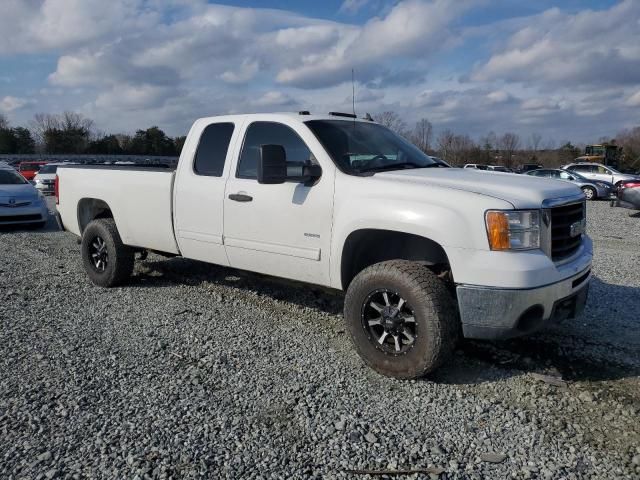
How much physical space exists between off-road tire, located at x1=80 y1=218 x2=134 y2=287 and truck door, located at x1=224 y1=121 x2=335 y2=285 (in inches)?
73.3

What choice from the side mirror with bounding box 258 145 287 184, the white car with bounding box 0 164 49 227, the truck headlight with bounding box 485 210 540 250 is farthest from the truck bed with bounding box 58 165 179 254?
the white car with bounding box 0 164 49 227

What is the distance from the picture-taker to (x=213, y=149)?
5.16 m

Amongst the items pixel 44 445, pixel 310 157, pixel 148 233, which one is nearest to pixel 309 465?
pixel 44 445

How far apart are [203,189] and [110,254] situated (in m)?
1.83

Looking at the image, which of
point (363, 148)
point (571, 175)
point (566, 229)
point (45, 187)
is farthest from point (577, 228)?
point (571, 175)

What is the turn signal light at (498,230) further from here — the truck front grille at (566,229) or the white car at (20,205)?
the white car at (20,205)

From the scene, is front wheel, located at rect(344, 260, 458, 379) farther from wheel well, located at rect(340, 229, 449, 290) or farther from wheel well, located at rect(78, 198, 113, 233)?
wheel well, located at rect(78, 198, 113, 233)

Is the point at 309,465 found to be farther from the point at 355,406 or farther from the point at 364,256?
the point at 364,256

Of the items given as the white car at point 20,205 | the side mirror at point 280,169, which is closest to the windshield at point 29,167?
the white car at point 20,205

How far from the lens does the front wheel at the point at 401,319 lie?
357cm

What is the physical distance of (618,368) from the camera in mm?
4012

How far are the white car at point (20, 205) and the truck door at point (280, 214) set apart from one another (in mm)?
8570

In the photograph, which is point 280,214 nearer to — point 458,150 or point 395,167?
point 395,167

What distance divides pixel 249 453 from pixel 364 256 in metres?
1.95
